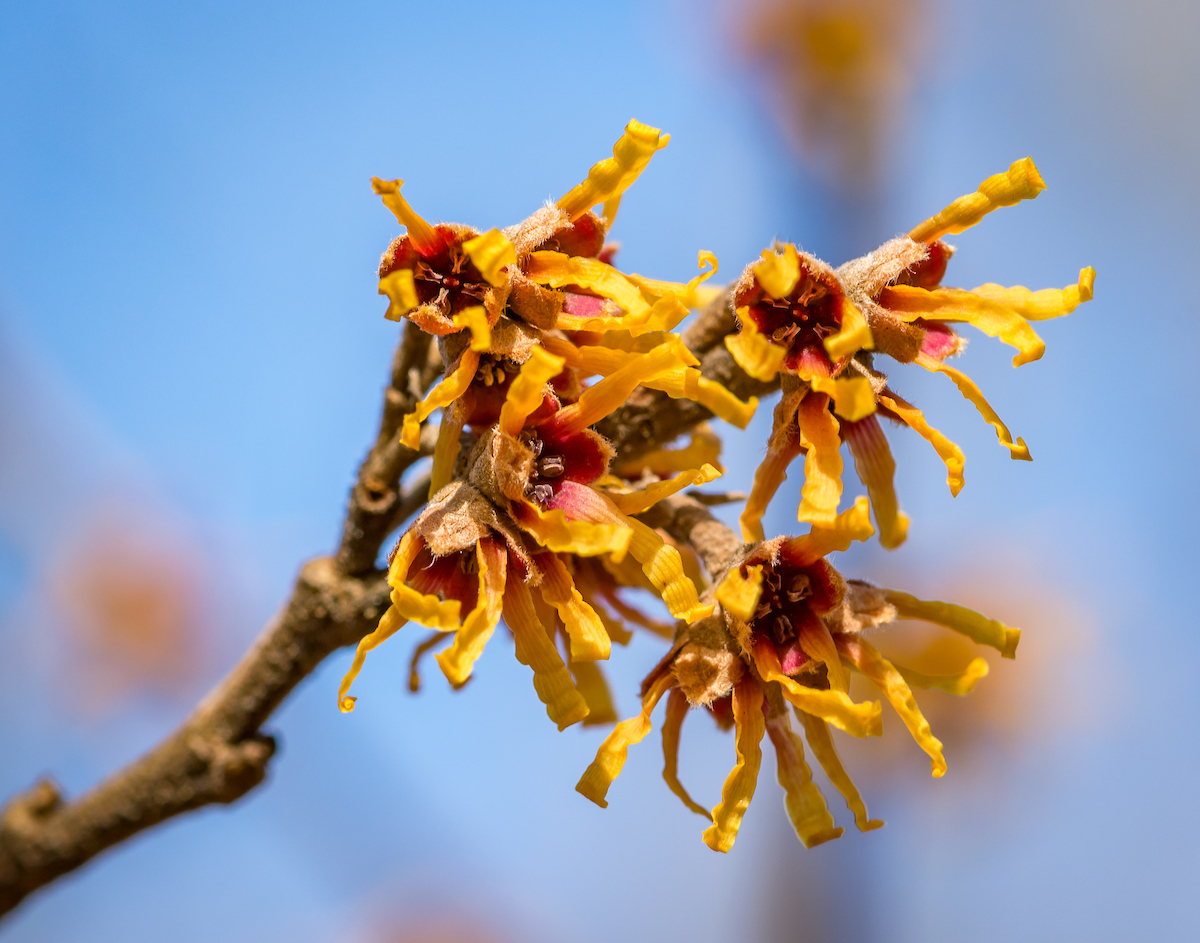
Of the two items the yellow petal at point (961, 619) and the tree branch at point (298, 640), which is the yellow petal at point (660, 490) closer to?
the tree branch at point (298, 640)

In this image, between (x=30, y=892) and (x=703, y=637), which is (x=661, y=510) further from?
(x=30, y=892)

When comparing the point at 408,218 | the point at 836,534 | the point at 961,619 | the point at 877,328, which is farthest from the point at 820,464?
the point at 408,218

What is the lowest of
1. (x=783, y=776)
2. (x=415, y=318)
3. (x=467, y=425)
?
(x=783, y=776)

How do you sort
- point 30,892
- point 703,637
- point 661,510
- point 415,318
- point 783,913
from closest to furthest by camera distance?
point 415,318 → point 703,637 → point 661,510 → point 30,892 → point 783,913

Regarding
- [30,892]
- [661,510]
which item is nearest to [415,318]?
[661,510]

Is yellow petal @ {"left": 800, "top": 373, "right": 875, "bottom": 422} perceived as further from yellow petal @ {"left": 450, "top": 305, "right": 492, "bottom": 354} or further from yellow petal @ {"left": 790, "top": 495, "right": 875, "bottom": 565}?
yellow petal @ {"left": 450, "top": 305, "right": 492, "bottom": 354}

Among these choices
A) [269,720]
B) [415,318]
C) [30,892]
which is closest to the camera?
[415,318]

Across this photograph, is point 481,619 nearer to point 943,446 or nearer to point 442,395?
point 442,395
